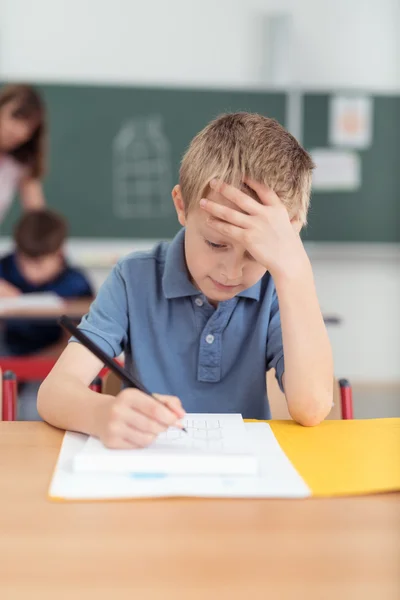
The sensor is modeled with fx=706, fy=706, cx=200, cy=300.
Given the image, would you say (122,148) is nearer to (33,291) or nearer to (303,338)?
(33,291)

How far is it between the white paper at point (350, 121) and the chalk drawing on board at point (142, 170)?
1.00 m

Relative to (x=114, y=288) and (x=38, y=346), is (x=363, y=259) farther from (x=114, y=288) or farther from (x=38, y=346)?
(x=114, y=288)

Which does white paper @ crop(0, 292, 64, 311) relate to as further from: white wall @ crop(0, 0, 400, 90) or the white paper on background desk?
the white paper on background desk

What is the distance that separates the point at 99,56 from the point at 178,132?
2.07 ft

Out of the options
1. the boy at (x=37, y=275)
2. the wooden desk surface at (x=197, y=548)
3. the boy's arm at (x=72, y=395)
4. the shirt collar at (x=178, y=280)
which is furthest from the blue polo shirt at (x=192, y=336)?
the boy at (x=37, y=275)

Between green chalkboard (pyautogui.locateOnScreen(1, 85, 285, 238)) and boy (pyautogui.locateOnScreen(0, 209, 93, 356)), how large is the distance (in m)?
0.83

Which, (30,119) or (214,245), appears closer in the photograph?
(214,245)

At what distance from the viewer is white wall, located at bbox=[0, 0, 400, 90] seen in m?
4.07

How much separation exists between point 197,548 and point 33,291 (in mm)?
2739

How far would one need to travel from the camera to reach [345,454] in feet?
2.82

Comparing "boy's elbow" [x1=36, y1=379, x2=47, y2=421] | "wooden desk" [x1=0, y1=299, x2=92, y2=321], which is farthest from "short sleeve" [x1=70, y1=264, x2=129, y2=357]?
"wooden desk" [x1=0, y1=299, x2=92, y2=321]

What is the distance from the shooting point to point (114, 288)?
4.11 feet

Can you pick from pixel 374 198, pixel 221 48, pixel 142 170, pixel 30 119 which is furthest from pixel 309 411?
pixel 221 48

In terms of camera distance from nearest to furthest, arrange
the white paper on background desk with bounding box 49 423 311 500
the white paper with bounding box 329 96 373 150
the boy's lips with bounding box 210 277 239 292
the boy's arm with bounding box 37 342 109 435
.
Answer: the white paper on background desk with bounding box 49 423 311 500 < the boy's arm with bounding box 37 342 109 435 < the boy's lips with bounding box 210 277 239 292 < the white paper with bounding box 329 96 373 150
